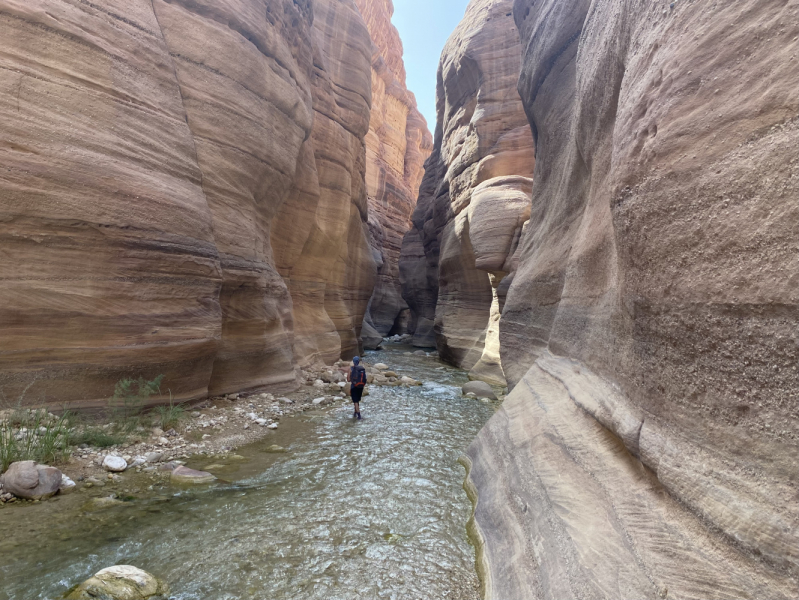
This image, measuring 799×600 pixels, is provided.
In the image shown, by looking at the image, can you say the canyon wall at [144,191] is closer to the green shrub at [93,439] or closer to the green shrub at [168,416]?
the green shrub at [168,416]

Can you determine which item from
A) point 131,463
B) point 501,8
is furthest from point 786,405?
point 501,8

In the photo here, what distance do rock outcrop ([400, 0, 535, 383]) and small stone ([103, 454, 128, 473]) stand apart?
9.38m

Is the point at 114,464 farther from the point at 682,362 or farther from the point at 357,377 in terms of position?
the point at 682,362

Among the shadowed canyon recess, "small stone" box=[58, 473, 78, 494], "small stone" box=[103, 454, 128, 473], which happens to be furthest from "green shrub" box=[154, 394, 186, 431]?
"small stone" box=[58, 473, 78, 494]

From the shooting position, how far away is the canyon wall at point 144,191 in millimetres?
5090

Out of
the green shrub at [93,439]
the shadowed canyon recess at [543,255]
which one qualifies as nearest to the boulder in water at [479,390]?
the shadowed canyon recess at [543,255]

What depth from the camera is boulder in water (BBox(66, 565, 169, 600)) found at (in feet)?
8.56

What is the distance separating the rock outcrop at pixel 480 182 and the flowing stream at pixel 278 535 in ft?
26.1

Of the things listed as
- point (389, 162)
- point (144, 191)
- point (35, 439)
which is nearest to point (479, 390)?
point (144, 191)

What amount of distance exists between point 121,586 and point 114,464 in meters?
2.28

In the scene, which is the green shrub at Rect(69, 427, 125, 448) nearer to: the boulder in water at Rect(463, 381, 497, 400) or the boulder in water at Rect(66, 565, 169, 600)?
the boulder in water at Rect(66, 565, 169, 600)

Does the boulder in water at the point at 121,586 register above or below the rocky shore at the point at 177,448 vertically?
above

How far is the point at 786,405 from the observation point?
1.68 meters

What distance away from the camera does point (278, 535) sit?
3.54 m
